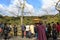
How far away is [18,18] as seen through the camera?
29.6 metres

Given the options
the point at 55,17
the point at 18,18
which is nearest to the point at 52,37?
the point at 55,17

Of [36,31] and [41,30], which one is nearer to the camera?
[41,30]

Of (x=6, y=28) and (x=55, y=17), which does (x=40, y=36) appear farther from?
(x=55, y=17)

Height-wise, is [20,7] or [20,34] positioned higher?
[20,7]

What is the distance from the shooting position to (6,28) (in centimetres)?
1783

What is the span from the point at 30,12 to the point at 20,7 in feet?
4.76

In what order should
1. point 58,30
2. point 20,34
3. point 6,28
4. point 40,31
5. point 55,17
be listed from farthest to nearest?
point 55,17 < point 20,34 < point 58,30 < point 6,28 < point 40,31

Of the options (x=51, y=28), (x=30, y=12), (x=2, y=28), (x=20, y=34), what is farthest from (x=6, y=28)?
(x=30, y=12)

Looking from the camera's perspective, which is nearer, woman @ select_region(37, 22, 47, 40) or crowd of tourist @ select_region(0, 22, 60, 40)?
woman @ select_region(37, 22, 47, 40)

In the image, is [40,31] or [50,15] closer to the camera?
[40,31]

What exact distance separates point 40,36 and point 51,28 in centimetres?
661

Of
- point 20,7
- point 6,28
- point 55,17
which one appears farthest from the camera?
point 20,7

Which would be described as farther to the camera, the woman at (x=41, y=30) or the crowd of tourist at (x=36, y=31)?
the crowd of tourist at (x=36, y=31)

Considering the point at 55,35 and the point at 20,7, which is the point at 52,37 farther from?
the point at 20,7
